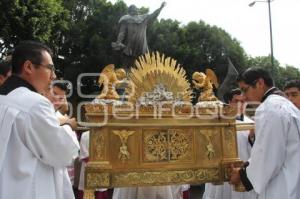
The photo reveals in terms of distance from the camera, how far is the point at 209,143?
382 cm

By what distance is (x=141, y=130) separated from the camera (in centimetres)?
361

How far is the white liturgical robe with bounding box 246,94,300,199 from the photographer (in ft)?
10.4

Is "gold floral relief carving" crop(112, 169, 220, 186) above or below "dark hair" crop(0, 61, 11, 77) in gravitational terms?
below

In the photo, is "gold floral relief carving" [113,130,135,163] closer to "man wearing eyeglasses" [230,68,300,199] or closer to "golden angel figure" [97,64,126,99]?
"golden angel figure" [97,64,126,99]

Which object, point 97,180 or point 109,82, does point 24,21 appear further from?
point 97,180

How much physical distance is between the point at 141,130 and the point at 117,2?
67.1 ft

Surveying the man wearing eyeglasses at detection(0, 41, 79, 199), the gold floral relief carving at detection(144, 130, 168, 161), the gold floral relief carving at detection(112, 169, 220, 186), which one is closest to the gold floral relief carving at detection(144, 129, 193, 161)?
the gold floral relief carving at detection(144, 130, 168, 161)

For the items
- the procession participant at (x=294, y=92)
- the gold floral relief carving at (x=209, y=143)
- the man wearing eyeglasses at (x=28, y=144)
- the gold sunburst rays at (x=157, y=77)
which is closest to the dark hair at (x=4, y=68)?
the gold sunburst rays at (x=157, y=77)

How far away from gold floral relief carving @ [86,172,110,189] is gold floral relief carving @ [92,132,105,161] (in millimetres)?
146

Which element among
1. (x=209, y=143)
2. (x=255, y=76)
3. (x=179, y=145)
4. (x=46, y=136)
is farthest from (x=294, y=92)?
(x=46, y=136)

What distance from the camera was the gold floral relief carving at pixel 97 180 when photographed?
11.1 feet

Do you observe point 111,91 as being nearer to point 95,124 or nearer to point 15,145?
point 95,124

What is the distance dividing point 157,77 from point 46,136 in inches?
62.3

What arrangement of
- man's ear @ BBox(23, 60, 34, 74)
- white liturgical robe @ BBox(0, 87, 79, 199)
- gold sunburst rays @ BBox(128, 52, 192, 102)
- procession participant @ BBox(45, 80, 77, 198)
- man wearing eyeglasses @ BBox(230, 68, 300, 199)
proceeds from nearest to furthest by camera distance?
white liturgical robe @ BBox(0, 87, 79, 199) < man's ear @ BBox(23, 60, 34, 74) < procession participant @ BBox(45, 80, 77, 198) < man wearing eyeglasses @ BBox(230, 68, 300, 199) < gold sunburst rays @ BBox(128, 52, 192, 102)
